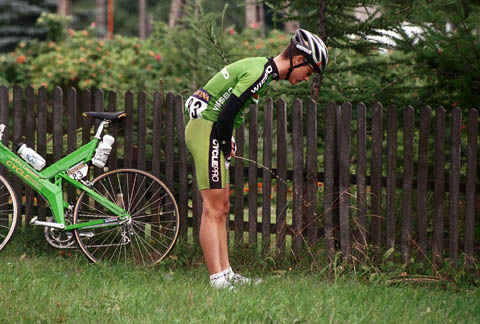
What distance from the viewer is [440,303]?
4.83 m

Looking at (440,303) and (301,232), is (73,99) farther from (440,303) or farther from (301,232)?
(440,303)

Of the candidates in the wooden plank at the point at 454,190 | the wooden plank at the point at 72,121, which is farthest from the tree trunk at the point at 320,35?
the wooden plank at the point at 72,121

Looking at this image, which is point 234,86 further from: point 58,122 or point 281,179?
point 58,122

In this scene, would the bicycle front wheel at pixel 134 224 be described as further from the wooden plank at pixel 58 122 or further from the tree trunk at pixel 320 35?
the tree trunk at pixel 320 35

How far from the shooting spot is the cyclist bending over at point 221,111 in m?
4.84

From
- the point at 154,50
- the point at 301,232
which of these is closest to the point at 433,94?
the point at 301,232

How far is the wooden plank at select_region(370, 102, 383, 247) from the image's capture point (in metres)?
5.62

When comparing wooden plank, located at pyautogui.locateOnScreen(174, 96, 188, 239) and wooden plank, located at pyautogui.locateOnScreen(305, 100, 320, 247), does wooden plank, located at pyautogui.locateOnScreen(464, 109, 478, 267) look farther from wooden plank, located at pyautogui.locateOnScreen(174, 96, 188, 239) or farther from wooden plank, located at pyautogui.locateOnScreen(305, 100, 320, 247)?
wooden plank, located at pyautogui.locateOnScreen(174, 96, 188, 239)

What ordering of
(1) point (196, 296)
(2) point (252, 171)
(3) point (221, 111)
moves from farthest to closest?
(2) point (252, 171)
(3) point (221, 111)
(1) point (196, 296)

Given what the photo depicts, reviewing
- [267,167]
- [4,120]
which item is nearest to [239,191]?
[267,167]

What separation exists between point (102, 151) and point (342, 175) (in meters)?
2.08

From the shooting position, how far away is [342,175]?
5711mm

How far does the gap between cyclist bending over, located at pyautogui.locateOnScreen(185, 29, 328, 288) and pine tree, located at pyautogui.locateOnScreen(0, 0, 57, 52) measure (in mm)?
17772

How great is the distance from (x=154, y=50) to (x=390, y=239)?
27.5ft
